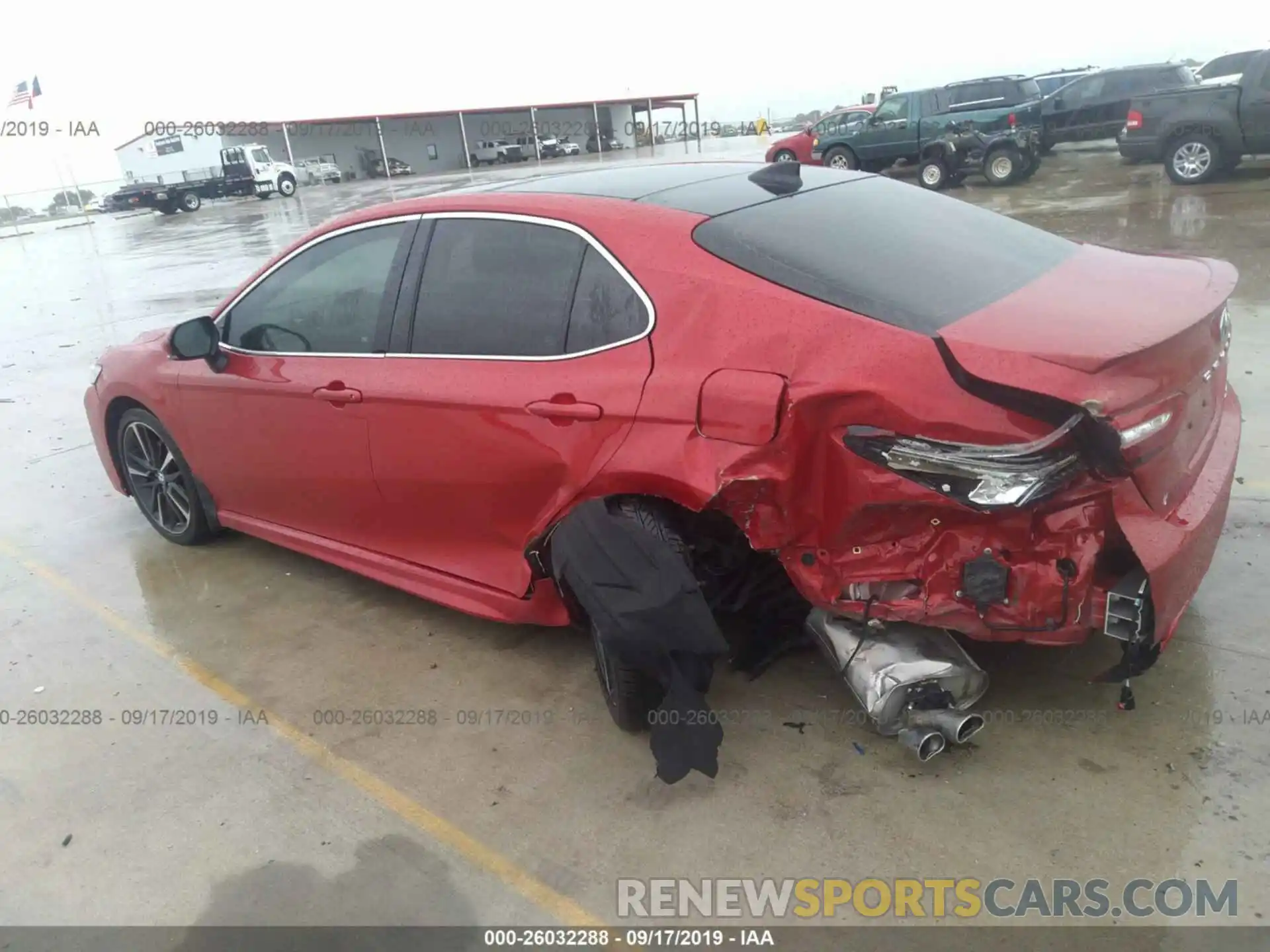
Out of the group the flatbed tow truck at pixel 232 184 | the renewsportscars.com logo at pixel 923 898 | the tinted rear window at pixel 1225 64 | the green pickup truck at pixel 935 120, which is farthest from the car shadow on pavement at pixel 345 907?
the flatbed tow truck at pixel 232 184

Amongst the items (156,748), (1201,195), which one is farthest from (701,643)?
(1201,195)

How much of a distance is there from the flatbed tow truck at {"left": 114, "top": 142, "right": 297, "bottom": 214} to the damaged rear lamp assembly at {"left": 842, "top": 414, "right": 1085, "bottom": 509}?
38.2 meters

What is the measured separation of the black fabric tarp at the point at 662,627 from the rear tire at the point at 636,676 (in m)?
0.04

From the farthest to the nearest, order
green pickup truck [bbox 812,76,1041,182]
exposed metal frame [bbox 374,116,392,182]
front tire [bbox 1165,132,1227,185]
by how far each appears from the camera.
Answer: exposed metal frame [bbox 374,116,392,182] → green pickup truck [bbox 812,76,1041,182] → front tire [bbox 1165,132,1227,185]

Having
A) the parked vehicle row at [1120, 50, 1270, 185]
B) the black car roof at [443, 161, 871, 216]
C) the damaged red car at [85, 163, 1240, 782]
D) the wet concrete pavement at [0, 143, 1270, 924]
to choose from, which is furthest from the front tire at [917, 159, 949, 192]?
the damaged red car at [85, 163, 1240, 782]

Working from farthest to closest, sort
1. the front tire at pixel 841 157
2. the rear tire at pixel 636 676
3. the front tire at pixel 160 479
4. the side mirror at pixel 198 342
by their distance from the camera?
the front tire at pixel 841 157 → the front tire at pixel 160 479 → the side mirror at pixel 198 342 → the rear tire at pixel 636 676

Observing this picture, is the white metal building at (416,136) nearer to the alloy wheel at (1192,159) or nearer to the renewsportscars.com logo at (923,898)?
the alloy wheel at (1192,159)

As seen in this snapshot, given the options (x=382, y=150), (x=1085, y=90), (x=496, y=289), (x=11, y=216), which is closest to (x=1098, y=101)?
(x=1085, y=90)

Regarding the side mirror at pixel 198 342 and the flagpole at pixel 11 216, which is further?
the flagpole at pixel 11 216

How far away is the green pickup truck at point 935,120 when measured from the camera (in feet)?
53.9

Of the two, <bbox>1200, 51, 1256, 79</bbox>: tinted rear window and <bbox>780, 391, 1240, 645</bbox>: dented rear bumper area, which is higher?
<bbox>1200, 51, 1256, 79</bbox>: tinted rear window

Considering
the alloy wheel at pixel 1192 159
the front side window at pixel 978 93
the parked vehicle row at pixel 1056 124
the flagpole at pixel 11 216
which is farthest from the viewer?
the flagpole at pixel 11 216

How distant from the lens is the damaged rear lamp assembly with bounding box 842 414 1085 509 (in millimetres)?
2285

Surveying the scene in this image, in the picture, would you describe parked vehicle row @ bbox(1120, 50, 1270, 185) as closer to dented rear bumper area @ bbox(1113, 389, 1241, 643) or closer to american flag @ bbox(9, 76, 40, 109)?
dented rear bumper area @ bbox(1113, 389, 1241, 643)
